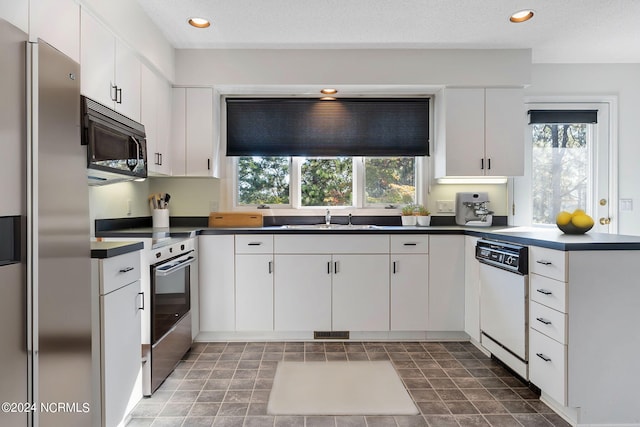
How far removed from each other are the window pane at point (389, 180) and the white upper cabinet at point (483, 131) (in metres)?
0.47

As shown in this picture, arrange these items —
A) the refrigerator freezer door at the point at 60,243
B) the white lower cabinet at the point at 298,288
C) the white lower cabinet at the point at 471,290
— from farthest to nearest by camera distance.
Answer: the white lower cabinet at the point at 298,288
the white lower cabinet at the point at 471,290
the refrigerator freezer door at the point at 60,243

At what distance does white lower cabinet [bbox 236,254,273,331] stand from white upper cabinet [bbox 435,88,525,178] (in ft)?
5.91

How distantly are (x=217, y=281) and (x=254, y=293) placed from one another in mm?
317

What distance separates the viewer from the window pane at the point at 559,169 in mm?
3482

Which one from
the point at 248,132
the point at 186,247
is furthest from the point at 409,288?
the point at 248,132

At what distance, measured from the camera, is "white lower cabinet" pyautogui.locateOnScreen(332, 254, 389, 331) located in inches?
118

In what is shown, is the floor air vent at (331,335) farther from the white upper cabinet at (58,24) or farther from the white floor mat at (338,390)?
the white upper cabinet at (58,24)

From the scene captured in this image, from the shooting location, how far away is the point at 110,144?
1.80 meters

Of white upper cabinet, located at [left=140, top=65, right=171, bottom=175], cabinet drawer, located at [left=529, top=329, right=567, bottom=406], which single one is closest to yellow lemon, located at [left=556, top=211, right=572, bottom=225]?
cabinet drawer, located at [left=529, top=329, right=567, bottom=406]

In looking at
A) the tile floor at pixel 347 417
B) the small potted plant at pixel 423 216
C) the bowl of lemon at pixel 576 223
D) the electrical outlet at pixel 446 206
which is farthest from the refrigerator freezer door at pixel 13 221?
the electrical outlet at pixel 446 206

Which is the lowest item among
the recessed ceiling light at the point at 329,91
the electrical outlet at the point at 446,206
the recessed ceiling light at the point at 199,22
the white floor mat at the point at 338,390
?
the white floor mat at the point at 338,390

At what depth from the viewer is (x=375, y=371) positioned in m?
2.48

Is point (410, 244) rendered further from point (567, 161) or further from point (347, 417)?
point (567, 161)

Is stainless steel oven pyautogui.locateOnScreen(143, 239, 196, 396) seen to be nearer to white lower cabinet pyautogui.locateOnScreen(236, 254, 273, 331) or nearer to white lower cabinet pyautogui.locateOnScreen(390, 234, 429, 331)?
white lower cabinet pyautogui.locateOnScreen(236, 254, 273, 331)
